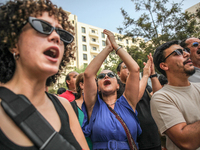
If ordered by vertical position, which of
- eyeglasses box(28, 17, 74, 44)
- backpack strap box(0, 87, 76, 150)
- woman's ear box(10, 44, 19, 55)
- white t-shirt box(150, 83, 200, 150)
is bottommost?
white t-shirt box(150, 83, 200, 150)

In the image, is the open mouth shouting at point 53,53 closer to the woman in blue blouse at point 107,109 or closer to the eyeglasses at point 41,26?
the eyeglasses at point 41,26

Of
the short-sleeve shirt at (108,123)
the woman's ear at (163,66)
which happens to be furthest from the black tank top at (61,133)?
the woman's ear at (163,66)

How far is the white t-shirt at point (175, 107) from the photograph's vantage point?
1.86 metres

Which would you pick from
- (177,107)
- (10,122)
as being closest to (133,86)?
(177,107)

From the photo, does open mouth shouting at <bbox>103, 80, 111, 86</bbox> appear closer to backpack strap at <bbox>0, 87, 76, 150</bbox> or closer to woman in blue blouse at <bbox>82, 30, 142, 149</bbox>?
woman in blue blouse at <bbox>82, 30, 142, 149</bbox>

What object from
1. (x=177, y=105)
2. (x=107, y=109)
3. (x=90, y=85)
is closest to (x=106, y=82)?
(x=90, y=85)

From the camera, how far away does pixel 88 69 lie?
8.16ft

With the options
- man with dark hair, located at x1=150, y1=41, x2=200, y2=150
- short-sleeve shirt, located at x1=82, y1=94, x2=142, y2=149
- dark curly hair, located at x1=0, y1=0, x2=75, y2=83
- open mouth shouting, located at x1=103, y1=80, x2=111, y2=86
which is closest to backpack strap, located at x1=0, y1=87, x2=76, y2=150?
dark curly hair, located at x1=0, y1=0, x2=75, y2=83

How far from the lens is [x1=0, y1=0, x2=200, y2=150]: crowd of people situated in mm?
947

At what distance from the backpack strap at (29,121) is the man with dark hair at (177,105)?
1.42 m

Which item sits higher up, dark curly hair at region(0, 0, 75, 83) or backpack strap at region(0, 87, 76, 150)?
dark curly hair at region(0, 0, 75, 83)

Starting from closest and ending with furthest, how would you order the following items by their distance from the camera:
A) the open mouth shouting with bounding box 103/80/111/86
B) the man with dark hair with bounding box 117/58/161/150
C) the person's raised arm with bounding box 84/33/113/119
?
the person's raised arm with bounding box 84/33/113/119 < the man with dark hair with bounding box 117/58/161/150 < the open mouth shouting with bounding box 103/80/111/86

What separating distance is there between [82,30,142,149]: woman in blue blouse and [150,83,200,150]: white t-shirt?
460 mm

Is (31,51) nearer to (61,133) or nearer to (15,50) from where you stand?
(15,50)
